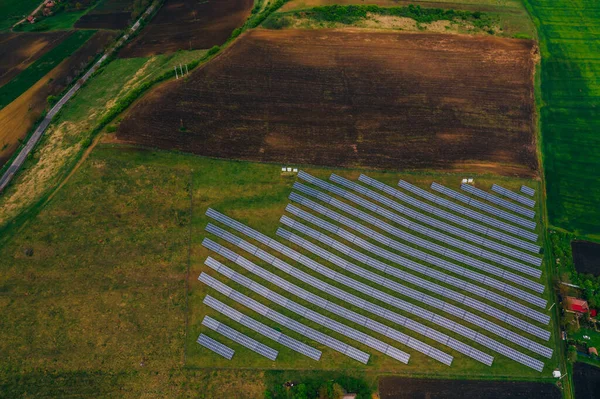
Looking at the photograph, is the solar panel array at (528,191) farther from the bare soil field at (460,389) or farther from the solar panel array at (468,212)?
the bare soil field at (460,389)

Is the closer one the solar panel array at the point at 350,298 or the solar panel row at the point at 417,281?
the solar panel array at the point at 350,298

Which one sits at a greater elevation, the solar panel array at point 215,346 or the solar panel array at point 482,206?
the solar panel array at point 482,206

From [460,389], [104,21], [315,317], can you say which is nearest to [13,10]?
[104,21]

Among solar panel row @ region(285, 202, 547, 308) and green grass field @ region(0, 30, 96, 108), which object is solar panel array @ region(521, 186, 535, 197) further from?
green grass field @ region(0, 30, 96, 108)

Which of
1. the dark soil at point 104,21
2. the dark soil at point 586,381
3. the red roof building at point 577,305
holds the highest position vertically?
the dark soil at point 104,21

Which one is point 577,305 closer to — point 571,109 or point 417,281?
point 417,281

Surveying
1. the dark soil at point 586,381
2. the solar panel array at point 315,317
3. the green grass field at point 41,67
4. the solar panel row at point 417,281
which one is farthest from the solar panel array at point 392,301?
the green grass field at point 41,67
